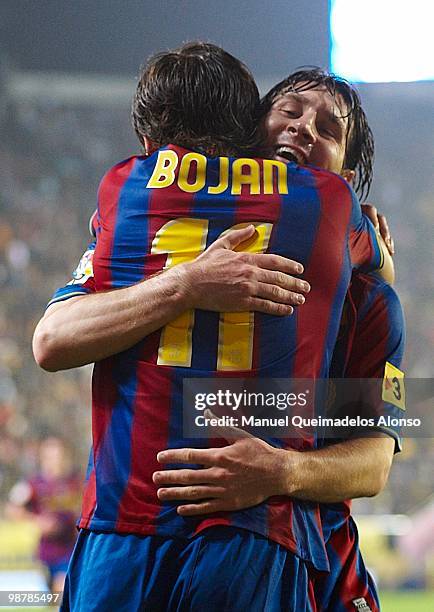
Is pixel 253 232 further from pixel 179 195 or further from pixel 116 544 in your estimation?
pixel 116 544

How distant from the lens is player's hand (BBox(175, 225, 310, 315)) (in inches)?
32.5

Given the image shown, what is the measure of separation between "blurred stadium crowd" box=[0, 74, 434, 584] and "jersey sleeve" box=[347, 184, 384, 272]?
169 cm

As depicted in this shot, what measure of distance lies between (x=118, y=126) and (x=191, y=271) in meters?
2.31

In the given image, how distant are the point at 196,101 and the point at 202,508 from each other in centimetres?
45

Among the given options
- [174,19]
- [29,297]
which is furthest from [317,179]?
[29,297]

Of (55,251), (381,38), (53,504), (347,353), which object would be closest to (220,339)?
(347,353)

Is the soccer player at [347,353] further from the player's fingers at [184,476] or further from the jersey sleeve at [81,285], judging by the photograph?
the jersey sleeve at [81,285]

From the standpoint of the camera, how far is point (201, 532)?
2.63 feet

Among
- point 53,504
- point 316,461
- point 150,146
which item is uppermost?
point 150,146

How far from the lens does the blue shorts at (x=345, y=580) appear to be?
0.95 metres

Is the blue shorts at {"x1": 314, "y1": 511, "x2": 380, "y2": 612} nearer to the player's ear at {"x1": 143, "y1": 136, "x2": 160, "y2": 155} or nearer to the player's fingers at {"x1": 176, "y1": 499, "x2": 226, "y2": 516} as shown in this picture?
the player's fingers at {"x1": 176, "y1": 499, "x2": 226, "y2": 516}

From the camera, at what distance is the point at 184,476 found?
80 centimetres

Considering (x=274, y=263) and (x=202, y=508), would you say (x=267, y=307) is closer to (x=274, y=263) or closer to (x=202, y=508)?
(x=274, y=263)

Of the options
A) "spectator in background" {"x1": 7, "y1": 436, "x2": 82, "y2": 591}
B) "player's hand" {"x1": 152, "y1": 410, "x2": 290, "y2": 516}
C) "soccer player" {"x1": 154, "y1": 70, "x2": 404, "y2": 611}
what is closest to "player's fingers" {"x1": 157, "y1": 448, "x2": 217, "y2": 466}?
"player's hand" {"x1": 152, "y1": 410, "x2": 290, "y2": 516}
